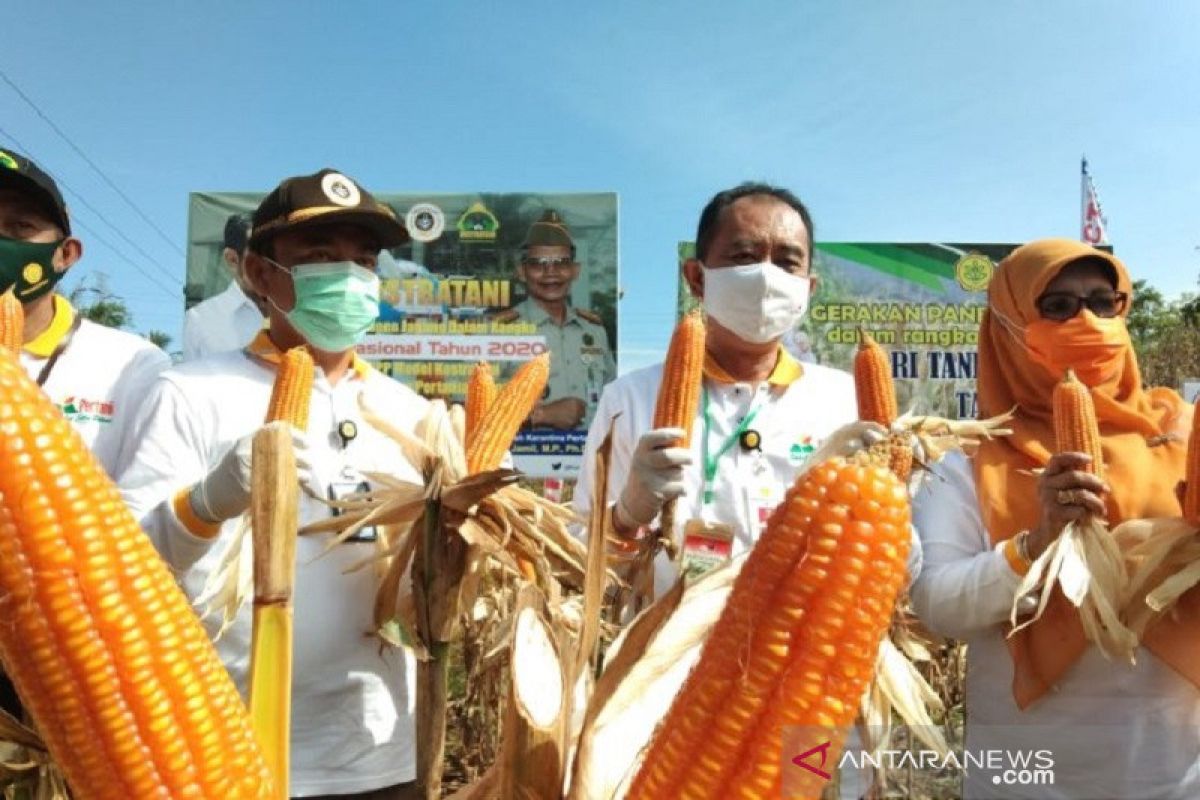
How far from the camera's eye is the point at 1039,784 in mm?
2113

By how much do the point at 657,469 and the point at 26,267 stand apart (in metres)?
2.10

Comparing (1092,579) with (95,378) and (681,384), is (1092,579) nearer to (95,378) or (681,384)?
(681,384)

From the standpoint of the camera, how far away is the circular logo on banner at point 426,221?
941 cm

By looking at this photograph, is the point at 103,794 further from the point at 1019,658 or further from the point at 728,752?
the point at 1019,658

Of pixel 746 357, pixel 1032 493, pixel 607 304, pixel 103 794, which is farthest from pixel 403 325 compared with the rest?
pixel 103 794

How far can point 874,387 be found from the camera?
239cm

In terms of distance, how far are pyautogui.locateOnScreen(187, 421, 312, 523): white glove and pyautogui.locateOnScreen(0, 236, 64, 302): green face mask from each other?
1.25 m

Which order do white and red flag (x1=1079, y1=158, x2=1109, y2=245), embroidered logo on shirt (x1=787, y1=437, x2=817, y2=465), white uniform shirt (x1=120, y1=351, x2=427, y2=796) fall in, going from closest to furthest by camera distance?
white uniform shirt (x1=120, y1=351, x2=427, y2=796) → embroidered logo on shirt (x1=787, y1=437, x2=817, y2=465) → white and red flag (x1=1079, y1=158, x2=1109, y2=245)

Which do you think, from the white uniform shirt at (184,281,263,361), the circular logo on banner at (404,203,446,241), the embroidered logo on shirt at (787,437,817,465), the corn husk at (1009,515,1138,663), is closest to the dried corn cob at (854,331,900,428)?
the embroidered logo on shirt at (787,437,817,465)

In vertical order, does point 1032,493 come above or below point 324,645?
above

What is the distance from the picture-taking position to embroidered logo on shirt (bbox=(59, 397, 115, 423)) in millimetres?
2461

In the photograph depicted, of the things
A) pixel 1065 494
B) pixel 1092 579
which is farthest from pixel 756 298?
pixel 1092 579

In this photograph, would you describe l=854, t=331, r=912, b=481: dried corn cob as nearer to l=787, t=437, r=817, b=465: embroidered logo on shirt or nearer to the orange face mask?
l=787, t=437, r=817, b=465: embroidered logo on shirt

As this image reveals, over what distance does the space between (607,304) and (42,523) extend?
28.1 feet
